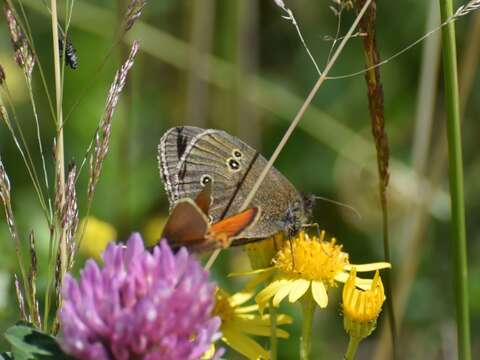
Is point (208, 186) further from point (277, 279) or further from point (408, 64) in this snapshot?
point (408, 64)

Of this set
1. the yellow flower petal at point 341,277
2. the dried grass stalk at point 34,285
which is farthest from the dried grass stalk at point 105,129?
the yellow flower petal at point 341,277

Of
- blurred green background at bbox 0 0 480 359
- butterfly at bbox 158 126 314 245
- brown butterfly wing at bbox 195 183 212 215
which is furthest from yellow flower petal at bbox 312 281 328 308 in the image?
blurred green background at bbox 0 0 480 359

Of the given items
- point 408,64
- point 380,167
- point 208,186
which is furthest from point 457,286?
point 408,64

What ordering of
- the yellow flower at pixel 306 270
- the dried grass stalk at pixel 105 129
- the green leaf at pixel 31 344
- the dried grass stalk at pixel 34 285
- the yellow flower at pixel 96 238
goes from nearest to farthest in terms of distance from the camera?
the green leaf at pixel 31 344, the dried grass stalk at pixel 34 285, the dried grass stalk at pixel 105 129, the yellow flower at pixel 306 270, the yellow flower at pixel 96 238

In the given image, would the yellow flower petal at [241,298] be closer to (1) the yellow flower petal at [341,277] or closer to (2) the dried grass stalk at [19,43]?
(1) the yellow flower petal at [341,277]

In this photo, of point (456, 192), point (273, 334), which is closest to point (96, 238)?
point (273, 334)

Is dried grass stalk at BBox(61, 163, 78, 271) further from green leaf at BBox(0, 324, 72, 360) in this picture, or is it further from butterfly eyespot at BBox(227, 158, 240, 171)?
butterfly eyespot at BBox(227, 158, 240, 171)

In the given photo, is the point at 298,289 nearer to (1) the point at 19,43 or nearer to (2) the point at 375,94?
(2) the point at 375,94
